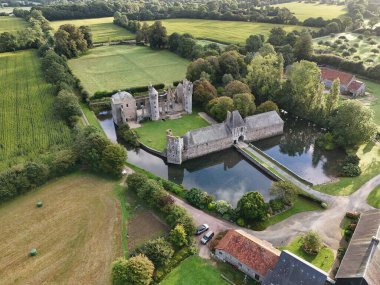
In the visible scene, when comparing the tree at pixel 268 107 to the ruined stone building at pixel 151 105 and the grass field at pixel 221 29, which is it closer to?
the ruined stone building at pixel 151 105

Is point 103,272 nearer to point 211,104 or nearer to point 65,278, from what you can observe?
point 65,278

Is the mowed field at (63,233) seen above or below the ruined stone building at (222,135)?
below

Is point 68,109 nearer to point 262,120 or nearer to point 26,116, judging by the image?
point 26,116

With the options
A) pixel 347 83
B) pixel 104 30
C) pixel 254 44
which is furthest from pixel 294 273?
pixel 104 30

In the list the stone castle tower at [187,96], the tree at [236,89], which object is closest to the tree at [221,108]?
the tree at [236,89]

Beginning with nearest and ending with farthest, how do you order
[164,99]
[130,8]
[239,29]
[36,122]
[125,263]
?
[125,263], [36,122], [164,99], [239,29], [130,8]

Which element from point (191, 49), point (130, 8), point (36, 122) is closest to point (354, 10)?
point (191, 49)
